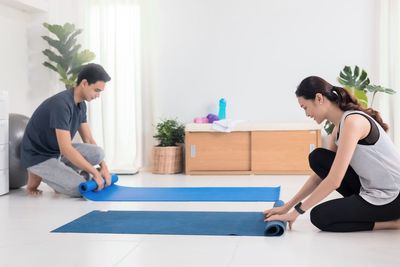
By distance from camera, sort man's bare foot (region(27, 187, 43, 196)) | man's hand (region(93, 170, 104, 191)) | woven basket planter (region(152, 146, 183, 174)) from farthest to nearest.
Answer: woven basket planter (region(152, 146, 183, 174)) < man's bare foot (region(27, 187, 43, 196)) < man's hand (region(93, 170, 104, 191))

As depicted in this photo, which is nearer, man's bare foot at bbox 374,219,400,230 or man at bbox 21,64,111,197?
man's bare foot at bbox 374,219,400,230

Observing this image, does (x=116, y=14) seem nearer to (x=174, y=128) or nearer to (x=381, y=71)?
(x=174, y=128)

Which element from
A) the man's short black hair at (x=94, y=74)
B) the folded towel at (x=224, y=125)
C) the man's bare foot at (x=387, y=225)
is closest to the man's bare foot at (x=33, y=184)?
the man's short black hair at (x=94, y=74)

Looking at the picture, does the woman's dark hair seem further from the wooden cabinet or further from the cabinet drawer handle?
Answer: the cabinet drawer handle

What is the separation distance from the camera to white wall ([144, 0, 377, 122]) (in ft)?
19.1

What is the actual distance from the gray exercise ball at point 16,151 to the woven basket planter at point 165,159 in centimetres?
153

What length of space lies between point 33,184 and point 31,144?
0.38 metres

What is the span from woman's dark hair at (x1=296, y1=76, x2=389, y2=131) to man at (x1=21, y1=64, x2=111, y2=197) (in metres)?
1.73

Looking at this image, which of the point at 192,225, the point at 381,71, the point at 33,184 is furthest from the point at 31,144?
the point at 381,71

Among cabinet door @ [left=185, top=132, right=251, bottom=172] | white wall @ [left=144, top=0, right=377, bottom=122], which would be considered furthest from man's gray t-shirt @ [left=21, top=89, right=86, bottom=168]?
white wall @ [left=144, top=0, right=377, bottom=122]

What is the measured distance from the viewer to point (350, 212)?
2.74m

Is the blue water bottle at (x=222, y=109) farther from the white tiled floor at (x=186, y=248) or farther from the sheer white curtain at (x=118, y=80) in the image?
the white tiled floor at (x=186, y=248)

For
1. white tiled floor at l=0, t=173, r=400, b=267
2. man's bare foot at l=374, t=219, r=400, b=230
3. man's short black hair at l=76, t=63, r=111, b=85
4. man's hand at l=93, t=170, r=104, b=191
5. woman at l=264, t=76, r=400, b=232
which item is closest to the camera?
white tiled floor at l=0, t=173, r=400, b=267

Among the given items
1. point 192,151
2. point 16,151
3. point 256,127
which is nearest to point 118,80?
point 192,151
